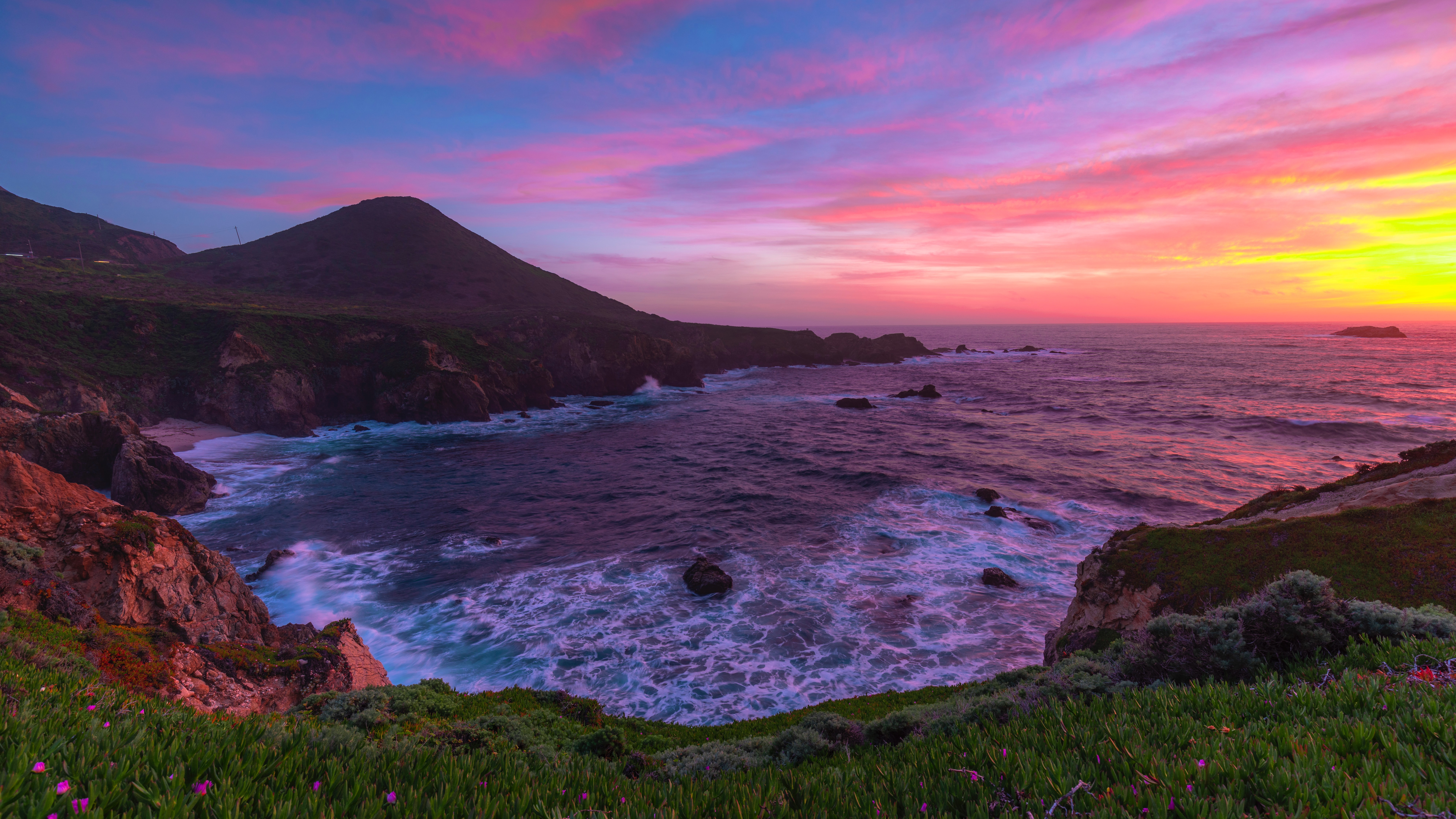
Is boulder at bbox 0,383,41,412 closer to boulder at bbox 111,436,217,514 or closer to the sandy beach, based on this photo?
boulder at bbox 111,436,217,514

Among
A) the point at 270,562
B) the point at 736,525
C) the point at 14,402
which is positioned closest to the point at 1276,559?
the point at 736,525

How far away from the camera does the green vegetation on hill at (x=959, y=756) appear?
341cm

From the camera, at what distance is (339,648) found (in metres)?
12.6

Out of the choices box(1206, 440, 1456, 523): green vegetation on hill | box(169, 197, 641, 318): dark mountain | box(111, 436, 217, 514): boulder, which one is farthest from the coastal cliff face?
box(169, 197, 641, 318): dark mountain

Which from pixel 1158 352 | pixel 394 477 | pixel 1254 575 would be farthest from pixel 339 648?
pixel 1158 352

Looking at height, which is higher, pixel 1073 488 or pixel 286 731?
pixel 286 731

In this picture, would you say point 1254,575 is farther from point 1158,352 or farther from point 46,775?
point 1158,352

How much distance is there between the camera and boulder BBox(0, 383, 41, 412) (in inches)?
1151

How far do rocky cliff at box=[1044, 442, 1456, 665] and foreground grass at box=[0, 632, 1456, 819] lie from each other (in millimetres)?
6955

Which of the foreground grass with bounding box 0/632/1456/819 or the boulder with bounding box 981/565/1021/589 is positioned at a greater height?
the foreground grass with bounding box 0/632/1456/819

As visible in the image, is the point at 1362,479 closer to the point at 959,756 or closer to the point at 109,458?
the point at 959,756

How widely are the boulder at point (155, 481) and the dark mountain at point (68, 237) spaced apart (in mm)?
143905

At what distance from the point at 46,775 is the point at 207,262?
203m

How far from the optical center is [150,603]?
11484mm
